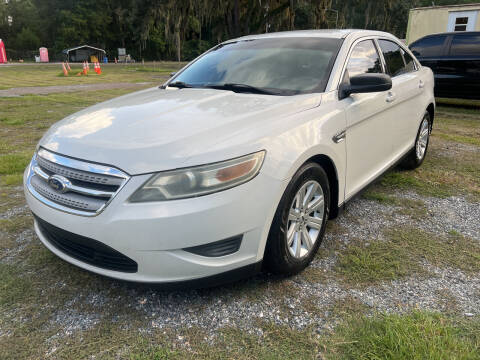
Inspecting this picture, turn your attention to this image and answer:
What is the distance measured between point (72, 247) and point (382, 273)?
2002 mm

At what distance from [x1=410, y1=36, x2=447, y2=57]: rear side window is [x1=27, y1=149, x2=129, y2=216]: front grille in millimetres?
9361

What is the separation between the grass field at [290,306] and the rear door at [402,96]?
0.90 meters

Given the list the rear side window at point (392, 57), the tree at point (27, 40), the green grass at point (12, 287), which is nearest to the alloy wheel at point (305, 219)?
the green grass at point (12, 287)

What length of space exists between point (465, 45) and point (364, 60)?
7.33m

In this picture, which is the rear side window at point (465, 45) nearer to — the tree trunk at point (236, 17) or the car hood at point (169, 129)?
the car hood at point (169, 129)

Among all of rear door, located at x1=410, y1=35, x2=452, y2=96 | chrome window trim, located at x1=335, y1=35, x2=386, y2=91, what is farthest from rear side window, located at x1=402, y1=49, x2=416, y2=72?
rear door, located at x1=410, y1=35, x2=452, y2=96

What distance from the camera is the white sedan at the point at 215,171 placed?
Result: 191 cm

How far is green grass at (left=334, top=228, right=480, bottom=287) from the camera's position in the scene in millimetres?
2545

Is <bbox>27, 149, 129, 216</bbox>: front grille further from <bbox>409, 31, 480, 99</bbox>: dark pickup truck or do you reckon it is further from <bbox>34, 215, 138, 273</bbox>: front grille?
<bbox>409, 31, 480, 99</bbox>: dark pickup truck

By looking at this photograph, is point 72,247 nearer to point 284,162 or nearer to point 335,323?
point 284,162

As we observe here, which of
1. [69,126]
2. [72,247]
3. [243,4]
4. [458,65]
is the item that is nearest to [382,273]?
[72,247]

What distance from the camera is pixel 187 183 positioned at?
6.29ft

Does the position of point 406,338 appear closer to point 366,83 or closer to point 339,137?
point 339,137

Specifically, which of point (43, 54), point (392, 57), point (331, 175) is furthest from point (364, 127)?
point (43, 54)
